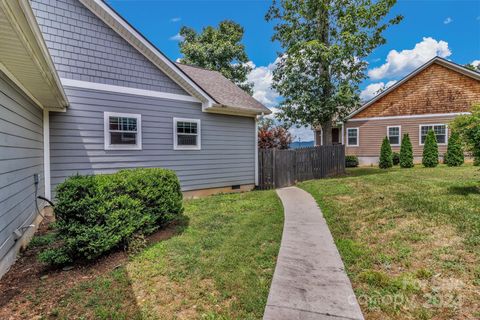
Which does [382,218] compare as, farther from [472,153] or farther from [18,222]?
[18,222]

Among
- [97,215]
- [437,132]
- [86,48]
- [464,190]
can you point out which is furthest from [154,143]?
[437,132]

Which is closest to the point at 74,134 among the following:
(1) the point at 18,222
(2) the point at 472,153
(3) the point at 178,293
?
(1) the point at 18,222

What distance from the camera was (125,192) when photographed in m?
4.20

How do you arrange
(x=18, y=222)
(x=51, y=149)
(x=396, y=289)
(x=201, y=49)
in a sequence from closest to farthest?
(x=396, y=289)
(x=18, y=222)
(x=51, y=149)
(x=201, y=49)

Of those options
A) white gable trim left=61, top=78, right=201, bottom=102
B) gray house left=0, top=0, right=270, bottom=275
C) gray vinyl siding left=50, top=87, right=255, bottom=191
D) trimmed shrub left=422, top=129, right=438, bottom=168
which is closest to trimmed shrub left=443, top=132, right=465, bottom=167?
trimmed shrub left=422, top=129, right=438, bottom=168

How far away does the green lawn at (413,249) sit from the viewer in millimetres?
2605

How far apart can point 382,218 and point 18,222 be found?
6.45m

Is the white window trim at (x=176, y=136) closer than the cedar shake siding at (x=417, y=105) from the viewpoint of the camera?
Yes

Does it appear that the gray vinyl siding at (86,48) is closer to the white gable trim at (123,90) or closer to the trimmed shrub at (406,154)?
the white gable trim at (123,90)

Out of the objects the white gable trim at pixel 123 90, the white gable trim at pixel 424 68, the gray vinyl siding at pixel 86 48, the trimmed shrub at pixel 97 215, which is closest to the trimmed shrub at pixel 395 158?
the white gable trim at pixel 424 68

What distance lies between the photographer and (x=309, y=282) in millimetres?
3055

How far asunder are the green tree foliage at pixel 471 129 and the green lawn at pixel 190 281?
15.8ft

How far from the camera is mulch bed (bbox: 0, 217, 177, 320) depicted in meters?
2.79

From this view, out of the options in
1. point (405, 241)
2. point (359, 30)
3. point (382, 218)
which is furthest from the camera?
point (359, 30)
